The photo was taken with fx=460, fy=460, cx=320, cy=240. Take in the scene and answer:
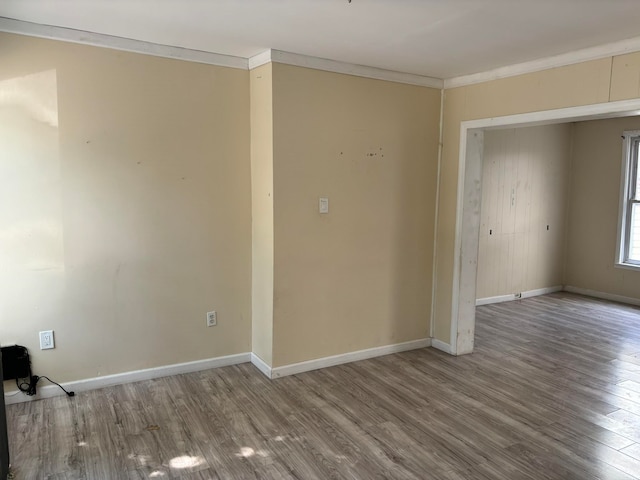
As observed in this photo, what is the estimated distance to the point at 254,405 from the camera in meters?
3.07

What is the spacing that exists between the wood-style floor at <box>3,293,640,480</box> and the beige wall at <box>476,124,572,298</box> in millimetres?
1915

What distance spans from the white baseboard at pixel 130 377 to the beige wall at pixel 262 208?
262 millimetres

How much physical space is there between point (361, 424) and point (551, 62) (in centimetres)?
279

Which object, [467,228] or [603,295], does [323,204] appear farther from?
[603,295]

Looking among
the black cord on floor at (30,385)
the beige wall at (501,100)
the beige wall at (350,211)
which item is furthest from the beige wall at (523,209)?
the black cord on floor at (30,385)

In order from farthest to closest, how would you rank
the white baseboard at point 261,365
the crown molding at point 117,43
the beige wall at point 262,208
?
the white baseboard at point 261,365
the beige wall at point 262,208
the crown molding at point 117,43

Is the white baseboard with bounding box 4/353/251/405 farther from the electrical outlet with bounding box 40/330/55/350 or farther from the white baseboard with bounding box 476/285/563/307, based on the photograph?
the white baseboard with bounding box 476/285/563/307

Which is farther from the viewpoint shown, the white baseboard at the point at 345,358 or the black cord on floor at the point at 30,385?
the white baseboard at the point at 345,358

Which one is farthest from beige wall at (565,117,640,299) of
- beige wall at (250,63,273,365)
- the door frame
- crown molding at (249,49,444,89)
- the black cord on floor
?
the black cord on floor

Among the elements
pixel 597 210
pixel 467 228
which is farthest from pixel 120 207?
pixel 597 210

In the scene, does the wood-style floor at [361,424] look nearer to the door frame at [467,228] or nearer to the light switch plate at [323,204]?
the door frame at [467,228]

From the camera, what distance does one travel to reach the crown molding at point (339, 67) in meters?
3.26

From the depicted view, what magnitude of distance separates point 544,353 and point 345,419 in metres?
2.22

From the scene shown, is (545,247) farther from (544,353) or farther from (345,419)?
(345,419)
